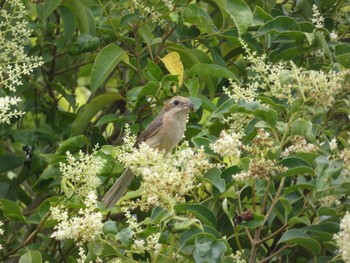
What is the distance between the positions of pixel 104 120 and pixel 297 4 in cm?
143

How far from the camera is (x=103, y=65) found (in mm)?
5523

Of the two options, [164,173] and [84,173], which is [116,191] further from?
[164,173]

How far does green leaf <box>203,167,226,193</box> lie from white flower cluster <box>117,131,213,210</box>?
0.33ft

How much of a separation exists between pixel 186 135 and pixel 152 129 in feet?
1.38

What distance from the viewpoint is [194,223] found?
3.97 metres

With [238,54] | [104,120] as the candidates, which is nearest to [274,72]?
[104,120]

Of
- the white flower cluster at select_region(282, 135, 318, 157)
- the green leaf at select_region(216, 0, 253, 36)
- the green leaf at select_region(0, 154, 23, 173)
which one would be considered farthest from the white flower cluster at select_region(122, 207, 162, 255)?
the green leaf at select_region(0, 154, 23, 173)

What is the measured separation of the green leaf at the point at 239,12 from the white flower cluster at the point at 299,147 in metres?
1.27

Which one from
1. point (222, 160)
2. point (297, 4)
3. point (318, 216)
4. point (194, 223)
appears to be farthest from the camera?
point (297, 4)

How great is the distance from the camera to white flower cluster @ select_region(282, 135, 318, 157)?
4160mm

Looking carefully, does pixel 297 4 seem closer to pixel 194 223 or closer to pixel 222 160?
pixel 222 160

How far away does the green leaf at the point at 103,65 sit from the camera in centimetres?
550

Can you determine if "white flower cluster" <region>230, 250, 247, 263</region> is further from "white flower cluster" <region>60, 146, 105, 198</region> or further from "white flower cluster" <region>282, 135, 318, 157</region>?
"white flower cluster" <region>60, 146, 105, 198</region>

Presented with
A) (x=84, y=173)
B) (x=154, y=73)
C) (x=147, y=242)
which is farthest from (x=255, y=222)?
(x=154, y=73)
